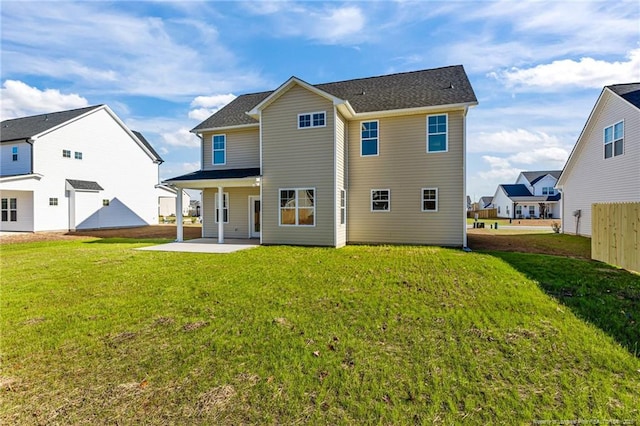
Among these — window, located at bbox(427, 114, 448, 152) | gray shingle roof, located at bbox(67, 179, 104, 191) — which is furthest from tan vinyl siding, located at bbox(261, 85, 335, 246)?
gray shingle roof, located at bbox(67, 179, 104, 191)

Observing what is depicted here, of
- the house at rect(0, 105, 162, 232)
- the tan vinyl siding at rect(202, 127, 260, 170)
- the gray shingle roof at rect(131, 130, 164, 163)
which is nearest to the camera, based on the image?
the tan vinyl siding at rect(202, 127, 260, 170)

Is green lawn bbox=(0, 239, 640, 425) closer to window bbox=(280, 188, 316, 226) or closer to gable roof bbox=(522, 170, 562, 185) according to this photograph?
window bbox=(280, 188, 316, 226)

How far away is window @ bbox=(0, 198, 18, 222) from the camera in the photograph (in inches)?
838

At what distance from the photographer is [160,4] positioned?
993 cm

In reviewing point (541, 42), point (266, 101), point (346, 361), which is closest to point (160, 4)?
point (266, 101)

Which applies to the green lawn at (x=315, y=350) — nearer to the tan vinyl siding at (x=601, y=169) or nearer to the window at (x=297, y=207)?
the window at (x=297, y=207)

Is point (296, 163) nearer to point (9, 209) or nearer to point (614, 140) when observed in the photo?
point (614, 140)

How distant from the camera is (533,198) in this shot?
46.8m

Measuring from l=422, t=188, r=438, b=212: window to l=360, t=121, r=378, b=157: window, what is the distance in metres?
2.93

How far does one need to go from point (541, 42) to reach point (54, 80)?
23907 millimetres

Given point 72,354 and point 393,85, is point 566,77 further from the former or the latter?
point 72,354

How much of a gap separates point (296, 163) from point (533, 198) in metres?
46.7

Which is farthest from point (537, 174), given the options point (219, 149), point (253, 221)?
point (219, 149)

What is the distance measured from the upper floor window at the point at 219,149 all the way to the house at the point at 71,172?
40.6 ft
